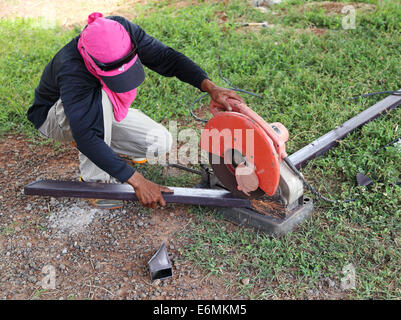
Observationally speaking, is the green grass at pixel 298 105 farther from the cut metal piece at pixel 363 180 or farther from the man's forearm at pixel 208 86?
the man's forearm at pixel 208 86

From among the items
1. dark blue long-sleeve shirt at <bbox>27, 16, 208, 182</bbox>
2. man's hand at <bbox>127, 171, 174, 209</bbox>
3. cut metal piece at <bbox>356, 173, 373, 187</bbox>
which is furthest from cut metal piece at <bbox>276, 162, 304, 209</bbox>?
dark blue long-sleeve shirt at <bbox>27, 16, 208, 182</bbox>

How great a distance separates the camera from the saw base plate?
109 inches

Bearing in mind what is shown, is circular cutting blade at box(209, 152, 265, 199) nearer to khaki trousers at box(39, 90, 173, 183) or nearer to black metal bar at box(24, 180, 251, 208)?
black metal bar at box(24, 180, 251, 208)

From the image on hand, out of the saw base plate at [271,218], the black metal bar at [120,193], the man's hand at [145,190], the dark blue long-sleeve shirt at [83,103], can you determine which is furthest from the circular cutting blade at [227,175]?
the dark blue long-sleeve shirt at [83,103]

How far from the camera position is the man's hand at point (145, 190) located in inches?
105

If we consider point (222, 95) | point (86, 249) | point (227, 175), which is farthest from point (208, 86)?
point (86, 249)

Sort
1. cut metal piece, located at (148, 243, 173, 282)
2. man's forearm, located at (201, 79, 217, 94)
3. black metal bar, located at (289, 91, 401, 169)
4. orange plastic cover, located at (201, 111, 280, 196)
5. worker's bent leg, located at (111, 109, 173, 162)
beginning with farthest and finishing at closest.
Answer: worker's bent leg, located at (111, 109, 173, 162)
black metal bar, located at (289, 91, 401, 169)
man's forearm, located at (201, 79, 217, 94)
cut metal piece, located at (148, 243, 173, 282)
orange plastic cover, located at (201, 111, 280, 196)

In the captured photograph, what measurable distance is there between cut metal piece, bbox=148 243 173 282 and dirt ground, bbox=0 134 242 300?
0.16 ft

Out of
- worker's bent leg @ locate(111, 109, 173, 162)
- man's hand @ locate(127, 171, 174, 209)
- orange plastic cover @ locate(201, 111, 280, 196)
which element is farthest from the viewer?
worker's bent leg @ locate(111, 109, 173, 162)

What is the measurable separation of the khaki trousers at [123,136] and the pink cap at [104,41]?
0.67 metres

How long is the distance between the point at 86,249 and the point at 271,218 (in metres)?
1.37

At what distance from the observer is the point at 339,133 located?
11.6 feet

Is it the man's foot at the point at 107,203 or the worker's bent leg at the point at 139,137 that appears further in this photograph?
the worker's bent leg at the point at 139,137
